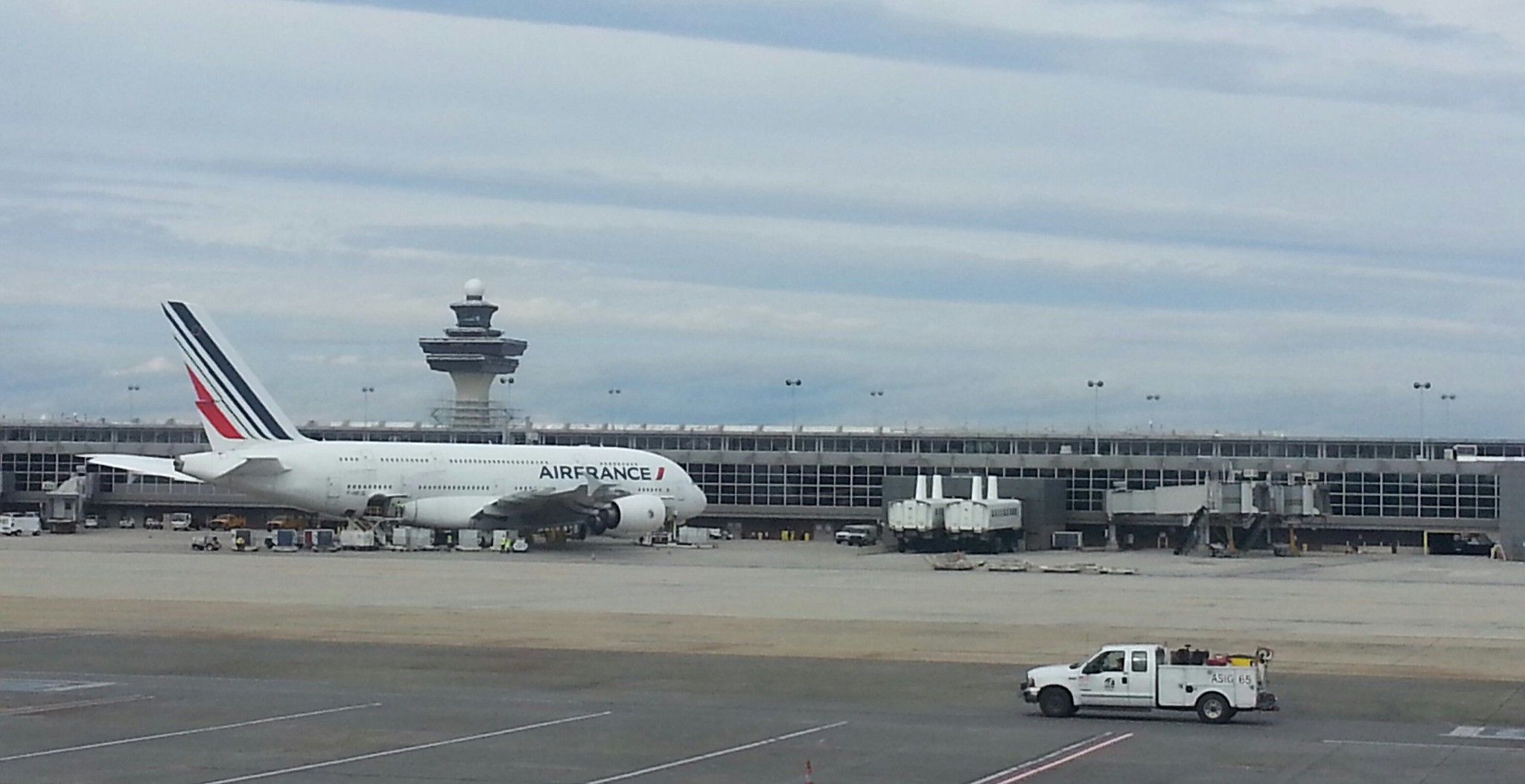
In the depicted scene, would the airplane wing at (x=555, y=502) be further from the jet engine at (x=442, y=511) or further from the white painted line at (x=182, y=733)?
the white painted line at (x=182, y=733)

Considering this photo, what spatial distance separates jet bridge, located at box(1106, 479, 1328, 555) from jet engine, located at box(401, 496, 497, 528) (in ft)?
123

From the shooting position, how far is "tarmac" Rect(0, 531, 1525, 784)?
24.2 metres

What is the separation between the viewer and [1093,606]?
181 feet

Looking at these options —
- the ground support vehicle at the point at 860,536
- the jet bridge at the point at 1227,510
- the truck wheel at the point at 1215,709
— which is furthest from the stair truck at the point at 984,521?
the truck wheel at the point at 1215,709

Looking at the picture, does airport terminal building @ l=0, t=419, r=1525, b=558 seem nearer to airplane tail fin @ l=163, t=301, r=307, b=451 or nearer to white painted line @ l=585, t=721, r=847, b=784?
airplane tail fin @ l=163, t=301, r=307, b=451

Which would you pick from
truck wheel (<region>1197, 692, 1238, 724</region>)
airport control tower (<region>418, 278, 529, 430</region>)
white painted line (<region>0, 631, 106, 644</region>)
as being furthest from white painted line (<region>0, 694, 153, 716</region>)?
airport control tower (<region>418, 278, 529, 430</region>)

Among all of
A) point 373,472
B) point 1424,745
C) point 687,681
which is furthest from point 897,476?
point 1424,745

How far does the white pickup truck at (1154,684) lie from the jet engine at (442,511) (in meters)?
64.4

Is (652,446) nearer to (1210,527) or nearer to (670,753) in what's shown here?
(1210,527)

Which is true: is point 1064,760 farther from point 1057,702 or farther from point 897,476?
point 897,476

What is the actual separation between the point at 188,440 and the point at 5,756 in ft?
413

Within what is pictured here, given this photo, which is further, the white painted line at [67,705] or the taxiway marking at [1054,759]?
the white painted line at [67,705]

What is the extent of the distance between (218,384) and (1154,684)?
67518 millimetres

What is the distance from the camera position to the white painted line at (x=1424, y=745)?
25906 mm
